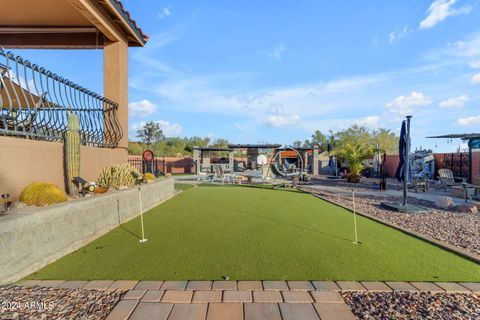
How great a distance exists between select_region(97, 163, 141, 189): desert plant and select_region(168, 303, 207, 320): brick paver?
4349 millimetres

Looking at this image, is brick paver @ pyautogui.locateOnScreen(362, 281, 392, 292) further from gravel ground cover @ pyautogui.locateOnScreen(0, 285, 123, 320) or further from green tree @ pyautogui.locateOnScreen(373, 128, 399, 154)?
green tree @ pyautogui.locateOnScreen(373, 128, 399, 154)

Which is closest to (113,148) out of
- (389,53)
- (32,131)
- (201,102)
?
(32,131)

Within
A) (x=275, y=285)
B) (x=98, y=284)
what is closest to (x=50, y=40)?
(x=98, y=284)

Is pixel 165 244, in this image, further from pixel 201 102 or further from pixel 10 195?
pixel 201 102

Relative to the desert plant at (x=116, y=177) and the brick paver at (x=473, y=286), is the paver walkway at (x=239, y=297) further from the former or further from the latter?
the desert plant at (x=116, y=177)

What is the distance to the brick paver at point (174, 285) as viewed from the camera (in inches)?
106

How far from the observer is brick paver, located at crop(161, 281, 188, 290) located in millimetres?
2684

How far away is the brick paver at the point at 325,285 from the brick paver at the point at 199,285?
1.03m

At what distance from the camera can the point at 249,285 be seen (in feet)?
9.06

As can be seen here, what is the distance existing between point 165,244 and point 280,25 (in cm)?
1147

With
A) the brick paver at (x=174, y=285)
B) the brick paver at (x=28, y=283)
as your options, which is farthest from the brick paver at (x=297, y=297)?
the brick paver at (x=28, y=283)

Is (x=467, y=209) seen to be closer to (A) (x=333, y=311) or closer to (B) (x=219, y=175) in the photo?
(A) (x=333, y=311)

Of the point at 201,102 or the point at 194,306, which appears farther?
the point at 201,102

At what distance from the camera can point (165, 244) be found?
404 centimetres
